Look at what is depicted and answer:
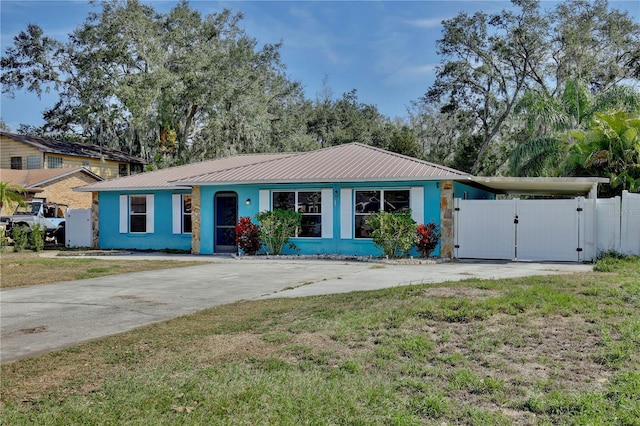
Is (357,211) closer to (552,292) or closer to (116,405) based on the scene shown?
(552,292)

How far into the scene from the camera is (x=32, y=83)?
115 ft

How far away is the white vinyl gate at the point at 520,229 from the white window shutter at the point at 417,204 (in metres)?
1.02

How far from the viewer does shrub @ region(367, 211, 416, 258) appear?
15562mm

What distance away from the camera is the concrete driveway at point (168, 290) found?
6.81m

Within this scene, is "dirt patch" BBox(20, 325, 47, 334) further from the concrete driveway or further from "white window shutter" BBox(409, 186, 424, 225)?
"white window shutter" BBox(409, 186, 424, 225)

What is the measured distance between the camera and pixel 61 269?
44.6 ft

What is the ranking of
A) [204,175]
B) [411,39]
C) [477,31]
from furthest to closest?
[477,31] → [411,39] → [204,175]

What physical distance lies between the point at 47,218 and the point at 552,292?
78.2 feet

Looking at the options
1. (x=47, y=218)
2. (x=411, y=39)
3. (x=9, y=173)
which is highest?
(x=411, y=39)

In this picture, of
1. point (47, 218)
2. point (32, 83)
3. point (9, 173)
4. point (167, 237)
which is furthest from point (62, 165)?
point (167, 237)

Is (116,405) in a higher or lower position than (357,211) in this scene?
lower

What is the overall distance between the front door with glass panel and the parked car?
860 centimetres

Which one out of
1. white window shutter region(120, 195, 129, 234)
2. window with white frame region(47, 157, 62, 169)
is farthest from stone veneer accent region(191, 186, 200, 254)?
window with white frame region(47, 157, 62, 169)

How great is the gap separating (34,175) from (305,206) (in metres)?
19.7
